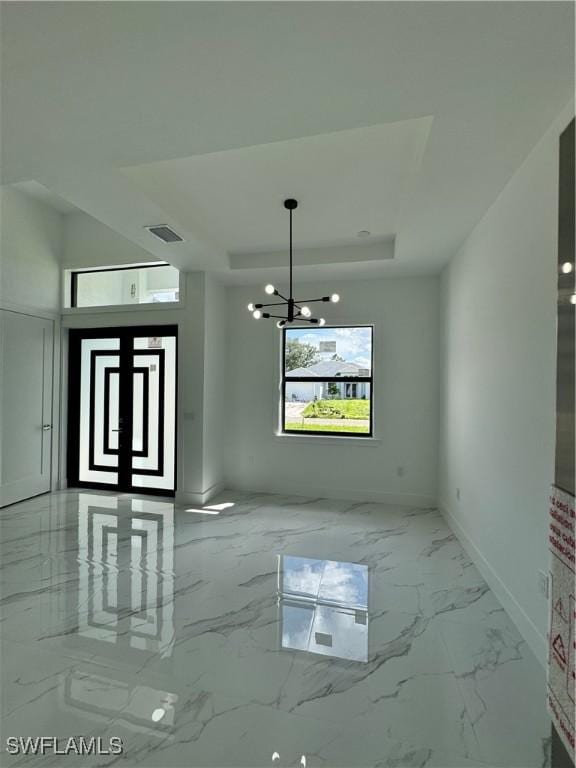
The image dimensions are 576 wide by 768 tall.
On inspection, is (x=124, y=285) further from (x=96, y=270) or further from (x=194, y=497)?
(x=194, y=497)

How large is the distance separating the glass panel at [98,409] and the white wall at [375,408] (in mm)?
1671

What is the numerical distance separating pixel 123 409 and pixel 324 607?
391 cm

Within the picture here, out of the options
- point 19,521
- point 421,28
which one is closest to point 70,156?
point 421,28

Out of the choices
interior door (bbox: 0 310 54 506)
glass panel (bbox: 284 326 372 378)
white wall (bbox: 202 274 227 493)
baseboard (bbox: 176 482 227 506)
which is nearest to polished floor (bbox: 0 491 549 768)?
baseboard (bbox: 176 482 227 506)

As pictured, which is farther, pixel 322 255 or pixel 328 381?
pixel 328 381

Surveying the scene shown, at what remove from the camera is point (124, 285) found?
5152 millimetres

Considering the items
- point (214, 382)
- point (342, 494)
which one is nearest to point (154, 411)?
point (214, 382)

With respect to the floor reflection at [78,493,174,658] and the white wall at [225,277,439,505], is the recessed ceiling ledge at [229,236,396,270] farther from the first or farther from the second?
the floor reflection at [78,493,174,658]

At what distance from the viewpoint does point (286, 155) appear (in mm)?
2625

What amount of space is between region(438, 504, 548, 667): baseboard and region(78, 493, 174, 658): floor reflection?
209 centimetres

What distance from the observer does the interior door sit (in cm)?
447

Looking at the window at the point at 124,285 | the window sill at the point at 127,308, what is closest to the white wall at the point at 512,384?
the window sill at the point at 127,308

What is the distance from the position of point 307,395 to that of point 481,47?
4.04 meters

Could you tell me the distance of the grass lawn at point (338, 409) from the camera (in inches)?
197
